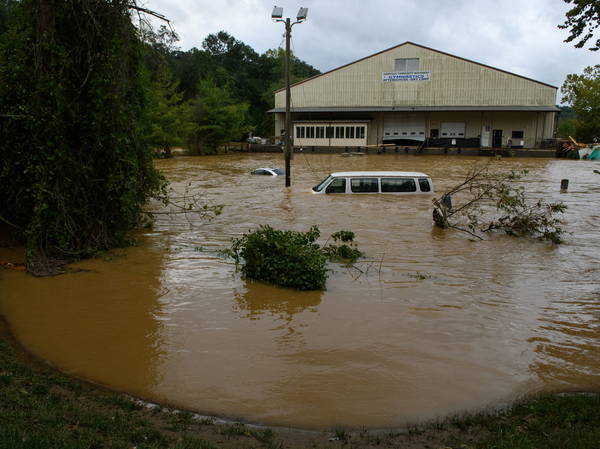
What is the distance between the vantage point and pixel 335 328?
27.5 ft

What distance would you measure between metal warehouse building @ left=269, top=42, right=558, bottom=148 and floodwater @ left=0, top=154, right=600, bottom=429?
4340 cm

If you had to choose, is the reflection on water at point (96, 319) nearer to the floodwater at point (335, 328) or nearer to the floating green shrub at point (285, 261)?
the floodwater at point (335, 328)

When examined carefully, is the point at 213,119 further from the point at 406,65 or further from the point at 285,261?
the point at 285,261

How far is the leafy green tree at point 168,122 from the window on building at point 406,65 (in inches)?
897

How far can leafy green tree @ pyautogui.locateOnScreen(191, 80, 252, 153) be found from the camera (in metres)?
53.7

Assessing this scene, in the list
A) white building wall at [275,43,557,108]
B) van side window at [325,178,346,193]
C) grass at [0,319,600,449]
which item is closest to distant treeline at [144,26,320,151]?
white building wall at [275,43,557,108]

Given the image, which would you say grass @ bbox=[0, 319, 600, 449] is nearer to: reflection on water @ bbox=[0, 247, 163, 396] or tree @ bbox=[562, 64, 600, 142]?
reflection on water @ bbox=[0, 247, 163, 396]

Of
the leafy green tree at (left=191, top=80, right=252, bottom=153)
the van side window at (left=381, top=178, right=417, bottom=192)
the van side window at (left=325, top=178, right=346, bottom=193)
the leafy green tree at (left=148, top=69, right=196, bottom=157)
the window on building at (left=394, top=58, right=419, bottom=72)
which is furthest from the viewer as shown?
the window on building at (left=394, top=58, right=419, bottom=72)


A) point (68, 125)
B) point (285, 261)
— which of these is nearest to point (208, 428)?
point (285, 261)

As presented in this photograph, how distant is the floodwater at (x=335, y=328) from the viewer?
637 cm

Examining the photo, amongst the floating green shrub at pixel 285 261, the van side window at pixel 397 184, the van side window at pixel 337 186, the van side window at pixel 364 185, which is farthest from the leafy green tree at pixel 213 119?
the floating green shrub at pixel 285 261

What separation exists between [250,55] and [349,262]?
88876 mm

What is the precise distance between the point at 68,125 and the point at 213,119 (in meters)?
43.5

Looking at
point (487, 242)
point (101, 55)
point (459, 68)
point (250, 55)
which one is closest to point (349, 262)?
point (487, 242)
